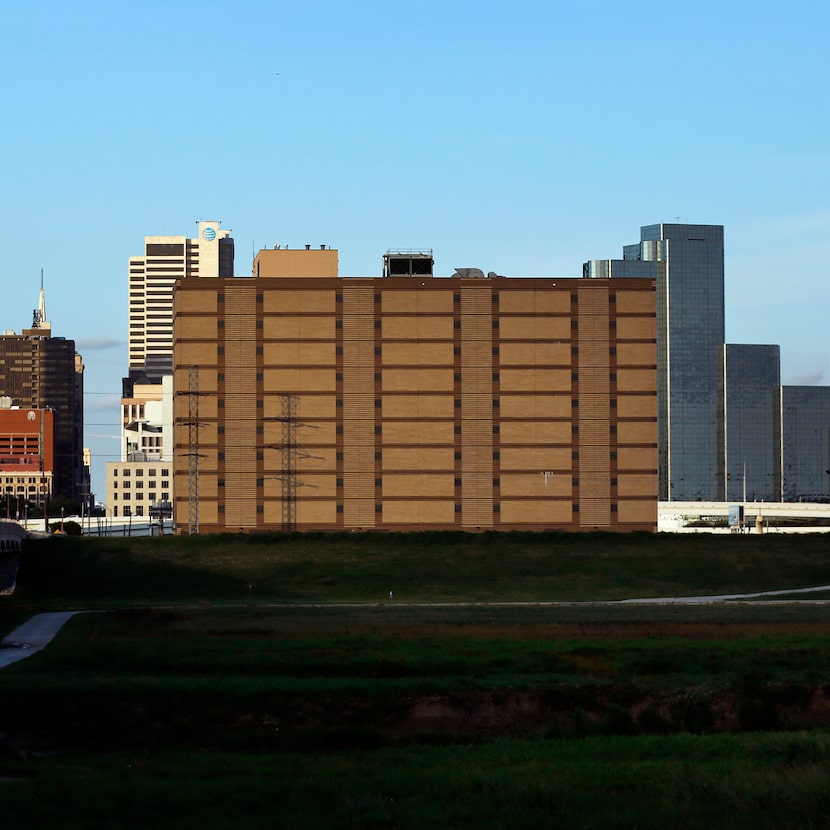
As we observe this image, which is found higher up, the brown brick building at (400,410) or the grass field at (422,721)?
the brown brick building at (400,410)

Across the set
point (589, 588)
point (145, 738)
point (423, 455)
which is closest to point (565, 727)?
point (145, 738)

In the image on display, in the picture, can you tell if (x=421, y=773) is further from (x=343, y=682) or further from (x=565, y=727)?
(x=343, y=682)

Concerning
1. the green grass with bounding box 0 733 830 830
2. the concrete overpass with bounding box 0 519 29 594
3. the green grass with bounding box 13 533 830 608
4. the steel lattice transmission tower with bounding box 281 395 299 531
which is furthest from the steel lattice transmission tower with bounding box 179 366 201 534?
the green grass with bounding box 0 733 830 830

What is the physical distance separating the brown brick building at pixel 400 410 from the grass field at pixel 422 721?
73190 millimetres

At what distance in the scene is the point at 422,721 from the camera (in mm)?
36375

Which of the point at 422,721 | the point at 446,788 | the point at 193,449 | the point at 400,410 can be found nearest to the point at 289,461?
the point at 193,449

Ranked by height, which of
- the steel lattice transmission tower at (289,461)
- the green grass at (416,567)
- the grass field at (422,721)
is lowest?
the green grass at (416,567)

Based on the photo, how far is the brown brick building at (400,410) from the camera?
149 meters

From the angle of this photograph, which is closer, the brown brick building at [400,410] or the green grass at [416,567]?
the green grass at [416,567]

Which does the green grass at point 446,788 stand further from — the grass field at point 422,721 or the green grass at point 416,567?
the green grass at point 416,567

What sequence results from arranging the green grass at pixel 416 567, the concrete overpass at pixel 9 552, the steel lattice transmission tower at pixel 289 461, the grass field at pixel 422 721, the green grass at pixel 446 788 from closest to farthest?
the green grass at pixel 446 788 < the grass field at pixel 422 721 < the green grass at pixel 416 567 < the concrete overpass at pixel 9 552 < the steel lattice transmission tower at pixel 289 461

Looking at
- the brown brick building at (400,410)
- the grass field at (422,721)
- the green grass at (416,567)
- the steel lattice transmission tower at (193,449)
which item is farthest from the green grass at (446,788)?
the brown brick building at (400,410)

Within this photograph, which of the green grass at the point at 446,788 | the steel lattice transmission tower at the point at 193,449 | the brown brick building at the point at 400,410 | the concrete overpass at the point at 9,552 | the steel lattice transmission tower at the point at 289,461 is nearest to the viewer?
the green grass at the point at 446,788

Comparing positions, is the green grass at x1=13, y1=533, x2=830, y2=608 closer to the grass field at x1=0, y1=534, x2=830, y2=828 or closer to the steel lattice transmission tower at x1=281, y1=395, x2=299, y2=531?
the steel lattice transmission tower at x1=281, y1=395, x2=299, y2=531
